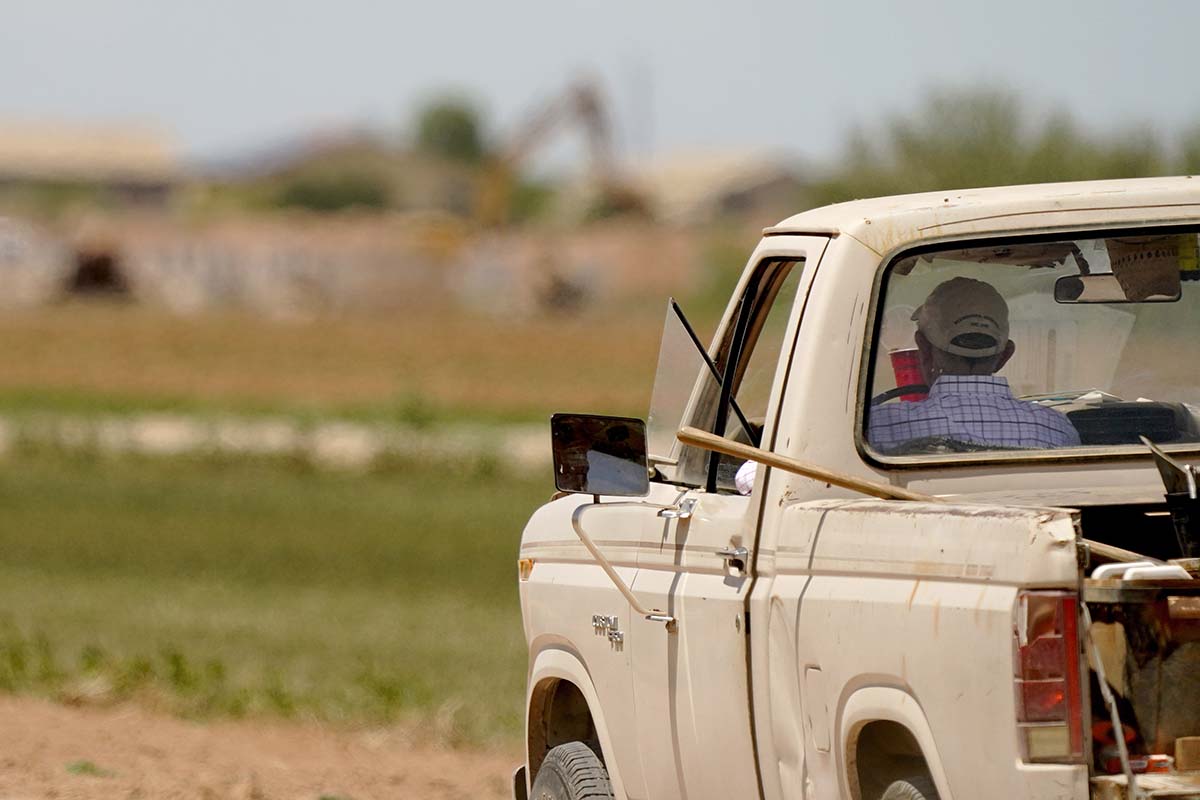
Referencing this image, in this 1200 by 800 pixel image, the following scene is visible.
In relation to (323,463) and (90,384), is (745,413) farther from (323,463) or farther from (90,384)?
(90,384)

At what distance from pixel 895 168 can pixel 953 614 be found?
1587 inches

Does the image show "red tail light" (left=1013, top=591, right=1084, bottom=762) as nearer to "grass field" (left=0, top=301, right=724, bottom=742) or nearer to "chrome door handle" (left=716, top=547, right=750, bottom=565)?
"chrome door handle" (left=716, top=547, right=750, bottom=565)

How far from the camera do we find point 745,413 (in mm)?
5461

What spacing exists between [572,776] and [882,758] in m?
Answer: 1.49

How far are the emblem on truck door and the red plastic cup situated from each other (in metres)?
0.99

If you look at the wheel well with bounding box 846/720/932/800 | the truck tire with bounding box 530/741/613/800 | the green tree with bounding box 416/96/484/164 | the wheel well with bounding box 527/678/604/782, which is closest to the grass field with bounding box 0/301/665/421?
the wheel well with bounding box 527/678/604/782

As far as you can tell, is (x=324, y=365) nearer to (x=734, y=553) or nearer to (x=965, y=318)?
(x=965, y=318)

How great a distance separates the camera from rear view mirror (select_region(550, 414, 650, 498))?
502 centimetres

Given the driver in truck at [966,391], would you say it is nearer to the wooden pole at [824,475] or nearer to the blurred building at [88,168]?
the wooden pole at [824,475]

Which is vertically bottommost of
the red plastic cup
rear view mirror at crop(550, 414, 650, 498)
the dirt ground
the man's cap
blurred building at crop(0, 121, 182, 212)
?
the dirt ground

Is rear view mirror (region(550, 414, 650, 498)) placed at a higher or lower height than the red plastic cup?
lower

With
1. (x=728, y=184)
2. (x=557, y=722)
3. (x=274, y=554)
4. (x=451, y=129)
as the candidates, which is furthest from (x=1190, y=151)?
(x=451, y=129)

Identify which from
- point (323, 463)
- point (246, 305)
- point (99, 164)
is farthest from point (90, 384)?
point (99, 164)

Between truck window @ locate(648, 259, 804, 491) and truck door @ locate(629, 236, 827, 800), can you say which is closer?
truck door @ locate(629, 236, 827, 800)
